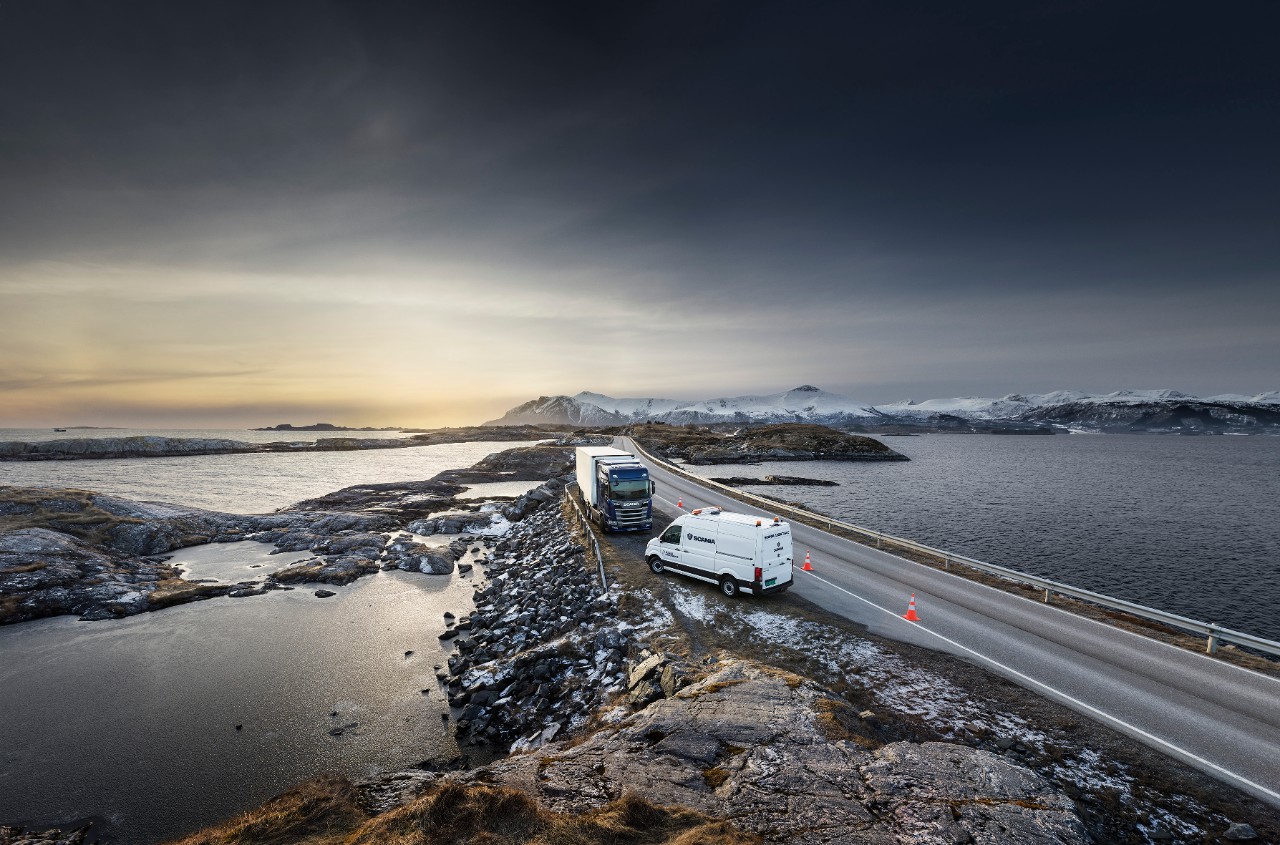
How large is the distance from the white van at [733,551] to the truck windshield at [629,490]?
7103mm

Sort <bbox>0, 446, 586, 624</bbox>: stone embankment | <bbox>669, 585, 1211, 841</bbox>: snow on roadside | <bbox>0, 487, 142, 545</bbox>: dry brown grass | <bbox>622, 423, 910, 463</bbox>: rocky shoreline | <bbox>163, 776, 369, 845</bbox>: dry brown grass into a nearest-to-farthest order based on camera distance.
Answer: <bbox>163, 776, 369, 845</bbox>: dry brown grass, <bbox>669, 585, 1211, 841</bbox>: snow on roadside, <bbox>0, 446, 586, 624</bbox>: stone embankment, <bbox>0, 487, 142, 545</bbox>: dry brown grass, <bbox>622, 423, 910, 463</bbox>: rocky shoreline

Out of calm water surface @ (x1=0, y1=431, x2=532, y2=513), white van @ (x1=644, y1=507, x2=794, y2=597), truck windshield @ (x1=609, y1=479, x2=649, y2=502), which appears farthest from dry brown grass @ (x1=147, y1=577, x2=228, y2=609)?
calm water surface @ (x1=0, y1=431, x2=532, y2=513)

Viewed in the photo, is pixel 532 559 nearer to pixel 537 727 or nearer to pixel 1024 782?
pixel 537 727

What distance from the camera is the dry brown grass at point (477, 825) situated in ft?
20.7

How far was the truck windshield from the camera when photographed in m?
27.9

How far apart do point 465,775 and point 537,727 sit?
5131 mm

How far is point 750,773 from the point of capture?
8594 mm

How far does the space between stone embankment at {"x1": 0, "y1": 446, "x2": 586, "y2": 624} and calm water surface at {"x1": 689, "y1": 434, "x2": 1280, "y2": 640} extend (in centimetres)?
3808

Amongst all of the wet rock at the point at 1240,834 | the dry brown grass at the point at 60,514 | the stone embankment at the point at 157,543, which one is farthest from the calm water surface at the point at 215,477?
the wet rock at the point at 1240,834

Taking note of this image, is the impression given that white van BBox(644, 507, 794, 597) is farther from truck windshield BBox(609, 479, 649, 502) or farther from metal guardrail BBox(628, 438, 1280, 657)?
metal guardrail BBox(628, 438, 1280, 657)

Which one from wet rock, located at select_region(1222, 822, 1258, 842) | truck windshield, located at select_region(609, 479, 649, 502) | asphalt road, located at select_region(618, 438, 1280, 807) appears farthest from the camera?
truck windshield, located at select_region(609, 479, 649, 502)

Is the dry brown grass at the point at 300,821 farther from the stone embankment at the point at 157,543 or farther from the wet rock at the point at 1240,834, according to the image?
the stone embankment at the point at 157,543

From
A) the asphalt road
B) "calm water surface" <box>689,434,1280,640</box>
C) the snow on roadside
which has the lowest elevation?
"calm water surface" <box>689,434,1280,640</box>

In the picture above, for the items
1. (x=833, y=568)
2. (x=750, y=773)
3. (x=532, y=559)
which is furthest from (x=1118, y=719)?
(x=532, y=559)
